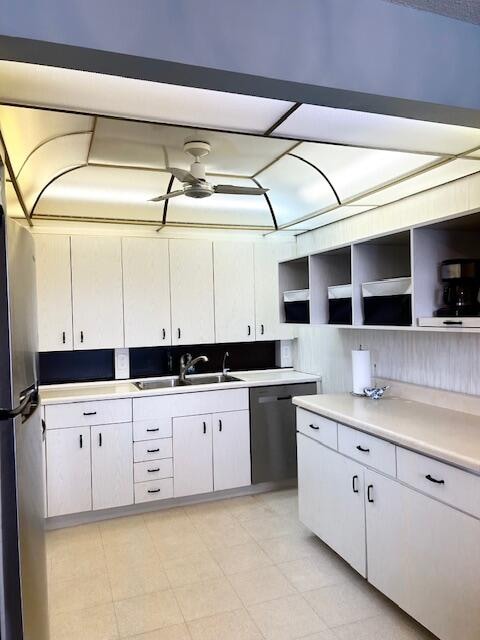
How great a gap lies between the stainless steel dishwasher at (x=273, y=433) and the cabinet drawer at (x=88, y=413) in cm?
106

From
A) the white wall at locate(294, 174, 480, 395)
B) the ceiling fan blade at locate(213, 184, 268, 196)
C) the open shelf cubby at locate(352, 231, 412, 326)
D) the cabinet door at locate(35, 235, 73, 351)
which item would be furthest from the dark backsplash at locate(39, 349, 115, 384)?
the open shelf cubby at locate(352, 231, 412, 326)

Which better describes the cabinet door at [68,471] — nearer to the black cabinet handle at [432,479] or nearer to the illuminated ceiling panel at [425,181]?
the black cabinet handle at [432,479]

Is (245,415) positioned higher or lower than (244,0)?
lower

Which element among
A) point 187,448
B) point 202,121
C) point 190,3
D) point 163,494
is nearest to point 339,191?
point 202,121

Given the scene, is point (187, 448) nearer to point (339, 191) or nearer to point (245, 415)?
point (245, 415)

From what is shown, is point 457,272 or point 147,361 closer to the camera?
point 457,272

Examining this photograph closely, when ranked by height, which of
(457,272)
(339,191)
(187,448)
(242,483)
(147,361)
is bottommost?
(242,483)

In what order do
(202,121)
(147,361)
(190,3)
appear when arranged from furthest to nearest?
(147,361) < (202,121) < (190,3)

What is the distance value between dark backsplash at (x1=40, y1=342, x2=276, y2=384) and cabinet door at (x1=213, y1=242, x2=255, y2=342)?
0.31m

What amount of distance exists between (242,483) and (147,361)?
4.52 feet

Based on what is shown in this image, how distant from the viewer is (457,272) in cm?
240

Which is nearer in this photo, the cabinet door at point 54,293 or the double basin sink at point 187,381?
A: the cabinet door at point 54,293

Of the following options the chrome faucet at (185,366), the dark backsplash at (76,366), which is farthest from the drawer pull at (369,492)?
the dark backsplash at (76,366)

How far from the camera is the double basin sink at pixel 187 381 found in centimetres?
418
